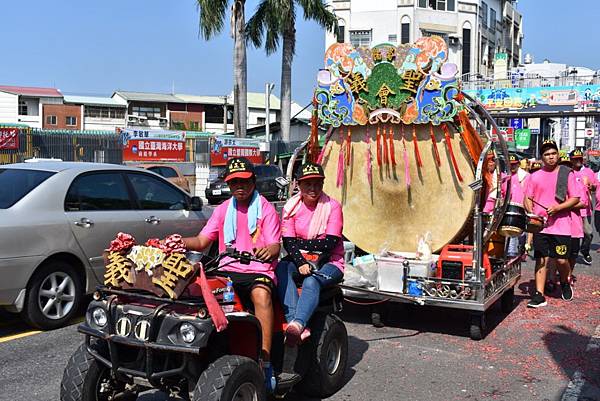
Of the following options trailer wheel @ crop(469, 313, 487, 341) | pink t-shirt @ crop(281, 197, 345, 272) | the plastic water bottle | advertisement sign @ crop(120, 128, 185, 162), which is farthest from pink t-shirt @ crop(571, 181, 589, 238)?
advertisement sign @ crop(120, 128, 185, 162)

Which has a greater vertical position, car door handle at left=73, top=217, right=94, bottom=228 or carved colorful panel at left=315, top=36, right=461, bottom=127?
carved colorful panel at left=315, top=36, right=461, bottom=127

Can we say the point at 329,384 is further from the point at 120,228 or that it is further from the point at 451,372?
the point at 120,228

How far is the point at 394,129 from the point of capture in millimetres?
8078

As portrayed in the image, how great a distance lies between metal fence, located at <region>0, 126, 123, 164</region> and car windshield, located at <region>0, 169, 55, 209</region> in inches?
755

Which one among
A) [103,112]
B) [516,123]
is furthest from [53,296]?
[103,112]

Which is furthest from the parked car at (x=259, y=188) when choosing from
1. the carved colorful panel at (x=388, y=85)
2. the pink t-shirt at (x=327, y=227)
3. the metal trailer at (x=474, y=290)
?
the pink t-shirt at (x=327, y=227)

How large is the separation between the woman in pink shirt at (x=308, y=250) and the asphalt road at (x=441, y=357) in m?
0.83

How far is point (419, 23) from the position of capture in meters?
50.9

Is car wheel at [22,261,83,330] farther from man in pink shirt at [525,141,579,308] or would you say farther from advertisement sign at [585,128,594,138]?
advertisement sign at [585,128,594,138]

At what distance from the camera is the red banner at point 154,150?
25938 mm

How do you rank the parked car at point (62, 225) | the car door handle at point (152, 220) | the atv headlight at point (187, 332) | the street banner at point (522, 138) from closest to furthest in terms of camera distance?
the atv headlight at point (187, 332) → the parked car at point (62, 225) → the car door handle at point (152, 220) → the street banner at point (522, 138)

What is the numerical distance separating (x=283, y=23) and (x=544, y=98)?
1481 centimetres

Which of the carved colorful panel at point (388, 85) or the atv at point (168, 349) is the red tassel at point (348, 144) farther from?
the atv at point (168, 349)

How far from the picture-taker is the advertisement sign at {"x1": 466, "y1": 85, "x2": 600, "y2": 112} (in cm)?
3431
